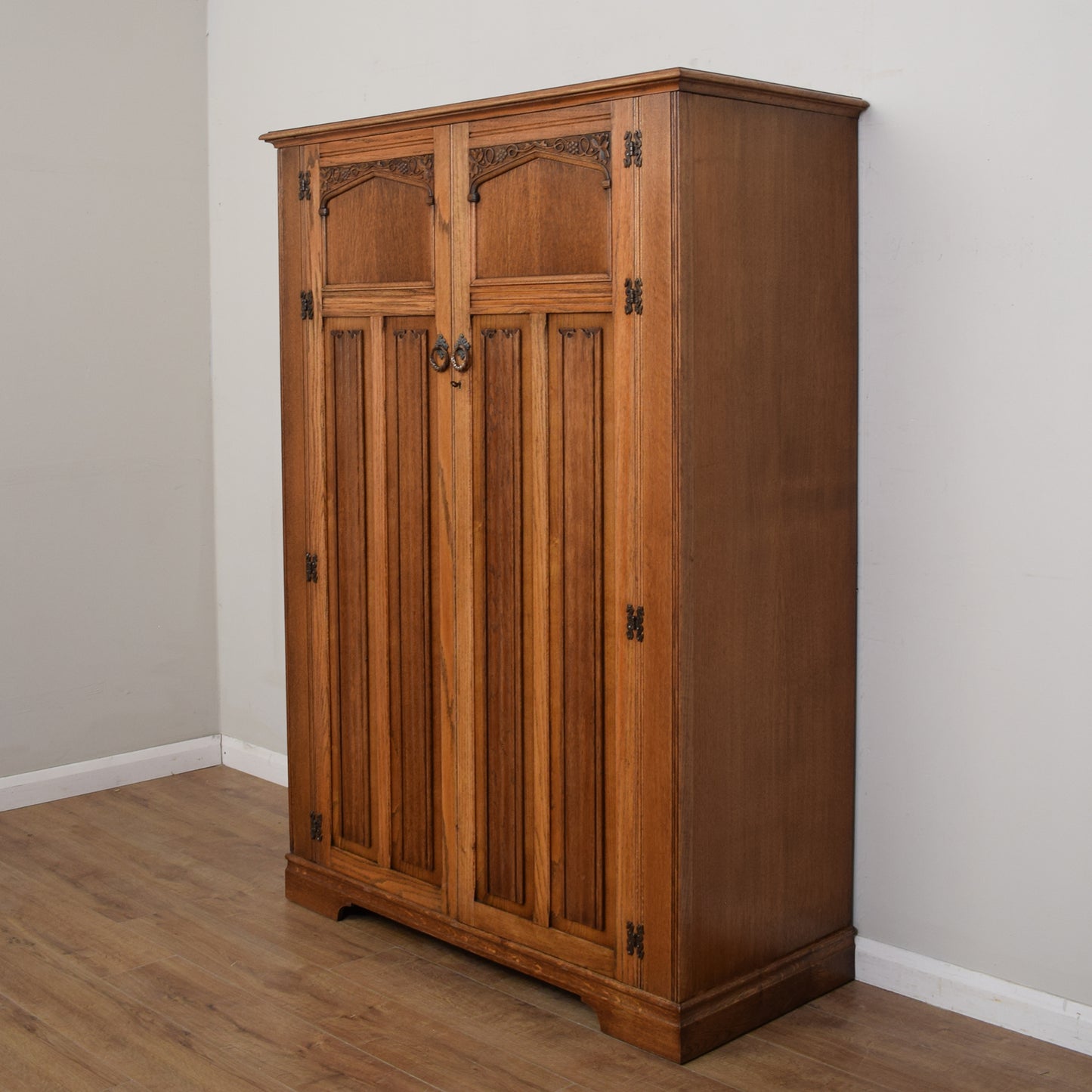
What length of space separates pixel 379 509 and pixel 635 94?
1146mm

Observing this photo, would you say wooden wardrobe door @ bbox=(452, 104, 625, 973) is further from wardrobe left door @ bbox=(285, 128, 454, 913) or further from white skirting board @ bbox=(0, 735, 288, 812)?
white skirting board @ bbox=(0, 735, 288, 812)

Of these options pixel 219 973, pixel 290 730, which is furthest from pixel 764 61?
pixel 219 973

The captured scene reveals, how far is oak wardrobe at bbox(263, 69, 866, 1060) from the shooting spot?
263 centimetres

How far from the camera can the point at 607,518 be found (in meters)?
2.75

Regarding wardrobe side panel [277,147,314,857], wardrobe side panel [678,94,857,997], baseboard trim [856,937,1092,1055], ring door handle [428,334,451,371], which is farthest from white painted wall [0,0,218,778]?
baseboard trim [856,937,1092,1055]

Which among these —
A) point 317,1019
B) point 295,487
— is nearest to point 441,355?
Result: point 295,487

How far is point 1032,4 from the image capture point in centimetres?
264

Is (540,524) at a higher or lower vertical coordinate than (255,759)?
higher

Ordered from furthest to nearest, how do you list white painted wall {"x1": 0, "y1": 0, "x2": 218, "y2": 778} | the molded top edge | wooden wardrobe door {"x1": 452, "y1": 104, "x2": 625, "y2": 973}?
1. white painted wall {"x1": 0, "y1": 0, "x2": 218, "y2": 778}
2. wooden wardrobe door {"x1": 452, "y1": 104, "x2": 625, "y2": 973}
3. the molded top edge

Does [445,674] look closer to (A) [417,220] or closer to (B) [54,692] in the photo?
(A) [417,220]

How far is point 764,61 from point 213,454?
246cm

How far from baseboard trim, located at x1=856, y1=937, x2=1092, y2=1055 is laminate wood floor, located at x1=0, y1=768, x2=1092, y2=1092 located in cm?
4

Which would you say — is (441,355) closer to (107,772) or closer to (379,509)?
(379,509)

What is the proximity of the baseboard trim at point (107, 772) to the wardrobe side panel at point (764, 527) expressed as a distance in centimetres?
247
